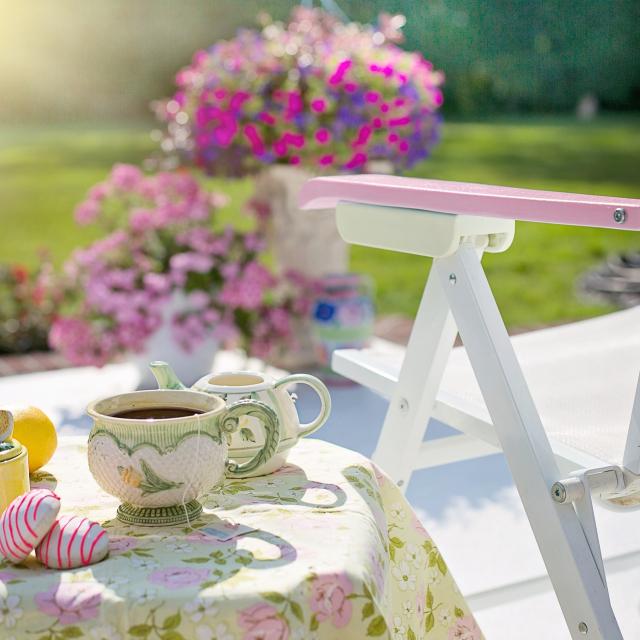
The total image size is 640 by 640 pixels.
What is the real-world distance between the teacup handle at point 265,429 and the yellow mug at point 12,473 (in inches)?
7.8

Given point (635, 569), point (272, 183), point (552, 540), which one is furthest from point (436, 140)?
point (552, 540)

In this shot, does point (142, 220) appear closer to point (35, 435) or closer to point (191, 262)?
point (191, 262)

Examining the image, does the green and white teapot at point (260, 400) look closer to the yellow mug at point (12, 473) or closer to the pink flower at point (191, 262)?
the yellow mug at point (12, 473)

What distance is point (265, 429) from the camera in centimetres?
107

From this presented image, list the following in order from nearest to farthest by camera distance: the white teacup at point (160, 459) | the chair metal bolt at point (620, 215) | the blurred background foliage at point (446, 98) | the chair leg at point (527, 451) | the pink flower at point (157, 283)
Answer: the white teacup at point (160, 459) < the chair metal bolt at point (620, 215) < the chair leg at point (527, 451) < the pink flower at point (157, 283) < the blurred background foliage at point (446, 98)

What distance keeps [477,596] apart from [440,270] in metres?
0.82

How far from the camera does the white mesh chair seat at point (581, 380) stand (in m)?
1.49

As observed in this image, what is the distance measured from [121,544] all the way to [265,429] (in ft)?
0.69

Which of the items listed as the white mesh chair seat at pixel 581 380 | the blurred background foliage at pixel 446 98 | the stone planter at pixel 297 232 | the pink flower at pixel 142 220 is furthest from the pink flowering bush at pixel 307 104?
the blurred background foliage at pixel 446 98

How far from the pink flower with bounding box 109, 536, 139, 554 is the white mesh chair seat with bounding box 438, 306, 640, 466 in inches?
26.1

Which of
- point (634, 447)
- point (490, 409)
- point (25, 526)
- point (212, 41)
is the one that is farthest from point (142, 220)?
point (212, 41)

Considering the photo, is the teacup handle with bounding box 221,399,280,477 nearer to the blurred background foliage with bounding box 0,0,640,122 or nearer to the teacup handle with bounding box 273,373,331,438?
the teacup handle with bounding box 273,373,331,438

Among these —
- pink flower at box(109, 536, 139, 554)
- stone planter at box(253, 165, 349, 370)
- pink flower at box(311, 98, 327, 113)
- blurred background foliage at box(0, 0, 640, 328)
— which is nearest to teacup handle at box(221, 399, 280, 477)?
pink flower at box(109, 536, 139, 554)

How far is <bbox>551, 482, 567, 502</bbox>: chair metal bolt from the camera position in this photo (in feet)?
3.99
